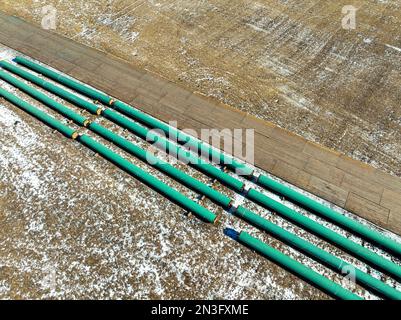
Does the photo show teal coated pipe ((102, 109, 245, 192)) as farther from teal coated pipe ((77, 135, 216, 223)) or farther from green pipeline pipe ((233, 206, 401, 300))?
teal coated pipe ((77, 135, 216, 223))

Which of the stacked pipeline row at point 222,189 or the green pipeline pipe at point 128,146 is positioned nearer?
the stacked pipeline row at point 222,189

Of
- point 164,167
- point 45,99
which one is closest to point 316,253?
point 164,167

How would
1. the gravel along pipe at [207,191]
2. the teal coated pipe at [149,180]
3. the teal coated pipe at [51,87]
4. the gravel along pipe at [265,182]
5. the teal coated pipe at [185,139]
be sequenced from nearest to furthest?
the gravel along pipe at [207,191]
the gravel along pipe at [265,182]
the teal coated pipe at [149,180]
the teal coated pipe at [185,139]
the teal coated pipe at [51,87]

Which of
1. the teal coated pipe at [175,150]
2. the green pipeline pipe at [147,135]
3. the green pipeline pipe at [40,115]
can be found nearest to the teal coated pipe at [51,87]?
the green pipeline pipe at [147,135]

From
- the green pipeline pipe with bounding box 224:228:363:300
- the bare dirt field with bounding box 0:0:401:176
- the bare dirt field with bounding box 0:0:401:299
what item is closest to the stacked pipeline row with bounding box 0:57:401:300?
the green pipeline pipe with bounding box 224:228:363:300

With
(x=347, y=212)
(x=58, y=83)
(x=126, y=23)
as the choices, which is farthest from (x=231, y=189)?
(x=126, y=23)

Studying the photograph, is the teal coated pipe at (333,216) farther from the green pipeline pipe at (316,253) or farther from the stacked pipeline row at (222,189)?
the green pipeline pipe at (316,253)
